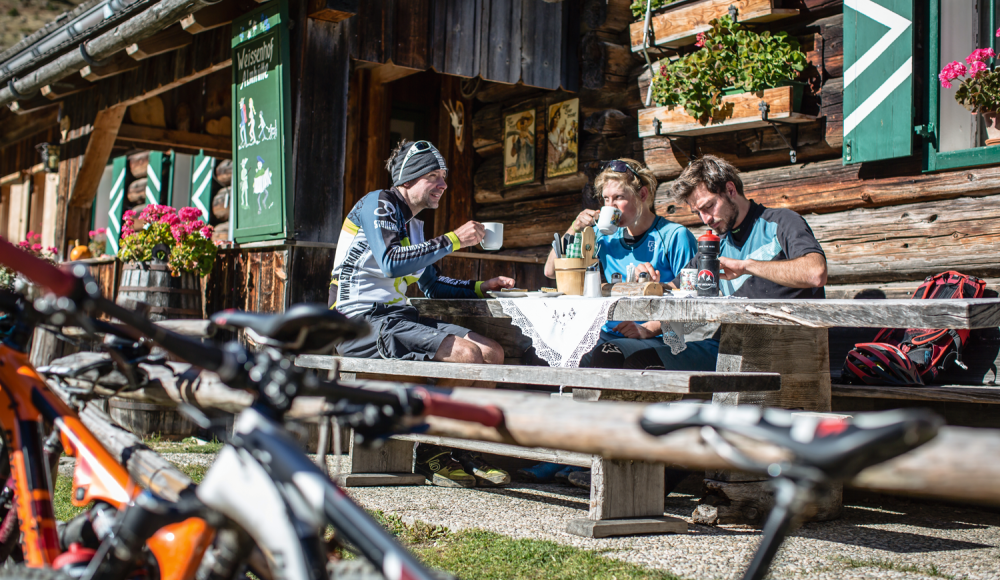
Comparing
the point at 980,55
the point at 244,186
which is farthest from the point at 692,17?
the point at 244,186

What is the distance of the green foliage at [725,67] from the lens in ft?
17.1

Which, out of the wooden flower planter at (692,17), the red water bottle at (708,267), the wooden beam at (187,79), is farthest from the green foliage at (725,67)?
the wooden beam at (187,79)

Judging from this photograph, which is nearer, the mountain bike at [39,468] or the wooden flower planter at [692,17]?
the mountain bike at [39,468]

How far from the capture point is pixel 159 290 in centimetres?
593

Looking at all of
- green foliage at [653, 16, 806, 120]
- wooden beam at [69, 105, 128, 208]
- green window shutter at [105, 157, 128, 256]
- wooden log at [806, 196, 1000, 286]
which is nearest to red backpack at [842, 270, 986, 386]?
wooden log at [806, 196, 1000, 286]

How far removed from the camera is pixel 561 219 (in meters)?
7.14

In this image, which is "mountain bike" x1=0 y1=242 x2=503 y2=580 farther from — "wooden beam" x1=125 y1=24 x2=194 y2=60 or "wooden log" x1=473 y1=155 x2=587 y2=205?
"wooden beam" x1=125 y1=24 x2=194 y2=60

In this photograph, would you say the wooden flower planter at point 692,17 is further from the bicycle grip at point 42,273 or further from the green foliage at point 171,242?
the bicycle grip at point 42,273

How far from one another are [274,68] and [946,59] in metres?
4.01

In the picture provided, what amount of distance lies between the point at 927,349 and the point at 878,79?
158 centimetres

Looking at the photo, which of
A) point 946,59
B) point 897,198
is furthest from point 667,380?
point 946,59

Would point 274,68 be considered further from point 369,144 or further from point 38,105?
point 38,105

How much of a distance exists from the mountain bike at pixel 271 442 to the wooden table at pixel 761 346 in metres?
2.00

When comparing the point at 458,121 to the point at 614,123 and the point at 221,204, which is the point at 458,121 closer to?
the point at 614,123
